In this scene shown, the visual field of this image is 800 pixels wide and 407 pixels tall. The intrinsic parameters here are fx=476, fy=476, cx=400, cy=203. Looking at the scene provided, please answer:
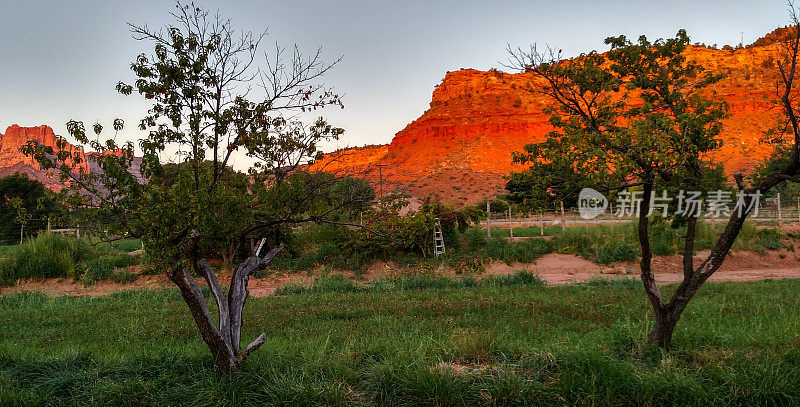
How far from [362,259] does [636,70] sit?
12751mm

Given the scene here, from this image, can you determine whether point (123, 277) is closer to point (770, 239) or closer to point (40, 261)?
point (40, 261)

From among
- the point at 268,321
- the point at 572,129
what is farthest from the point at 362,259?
the point at 572,129

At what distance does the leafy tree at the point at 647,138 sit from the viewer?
562cm

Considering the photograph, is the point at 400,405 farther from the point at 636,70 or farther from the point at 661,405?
the point at 636,70

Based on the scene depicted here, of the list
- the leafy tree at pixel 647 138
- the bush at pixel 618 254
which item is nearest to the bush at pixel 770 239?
the bush at pixel 618 254

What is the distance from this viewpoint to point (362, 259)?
18.5 metres

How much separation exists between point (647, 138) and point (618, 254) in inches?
528

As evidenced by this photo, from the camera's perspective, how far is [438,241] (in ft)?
64.6

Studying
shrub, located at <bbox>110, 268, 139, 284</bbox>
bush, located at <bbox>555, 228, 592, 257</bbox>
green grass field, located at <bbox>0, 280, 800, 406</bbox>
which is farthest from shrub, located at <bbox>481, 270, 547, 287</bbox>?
shrub, located at <bbox>110, 268, 139, 284</bbox>

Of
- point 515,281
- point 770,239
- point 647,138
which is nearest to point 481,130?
point 770,239

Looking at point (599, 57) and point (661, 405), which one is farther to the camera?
point (599, 57)

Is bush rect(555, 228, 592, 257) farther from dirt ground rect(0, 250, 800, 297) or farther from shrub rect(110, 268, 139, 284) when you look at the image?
shrub rect(110, 268, 139, 284)

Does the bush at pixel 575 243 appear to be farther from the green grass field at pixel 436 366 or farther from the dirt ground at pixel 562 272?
the green grass field at pixel 436 366

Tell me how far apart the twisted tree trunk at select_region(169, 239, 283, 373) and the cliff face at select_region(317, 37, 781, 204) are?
47229mm
